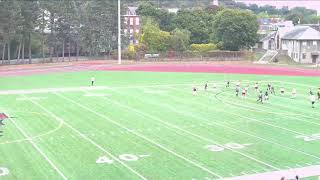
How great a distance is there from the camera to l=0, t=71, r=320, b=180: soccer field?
22375mm

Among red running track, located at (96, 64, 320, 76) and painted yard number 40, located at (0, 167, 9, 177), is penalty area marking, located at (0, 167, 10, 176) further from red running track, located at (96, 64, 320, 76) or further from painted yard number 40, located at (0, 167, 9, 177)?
red running track, located at (96, 64, 320, 76)

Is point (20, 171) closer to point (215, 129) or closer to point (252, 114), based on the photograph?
point (215, 129)

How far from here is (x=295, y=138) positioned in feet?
92.4

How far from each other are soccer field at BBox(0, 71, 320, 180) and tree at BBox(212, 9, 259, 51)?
3871cm

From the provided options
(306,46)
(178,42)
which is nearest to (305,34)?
(306,46)

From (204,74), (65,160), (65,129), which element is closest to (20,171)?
(65,160)

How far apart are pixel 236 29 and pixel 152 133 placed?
60153 mm

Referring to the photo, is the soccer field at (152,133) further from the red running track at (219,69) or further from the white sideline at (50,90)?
the red running track at (219,69)

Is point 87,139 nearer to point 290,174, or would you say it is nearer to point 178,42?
point 290,174

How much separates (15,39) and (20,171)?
59.0 m

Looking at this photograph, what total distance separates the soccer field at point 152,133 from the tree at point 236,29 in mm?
38705

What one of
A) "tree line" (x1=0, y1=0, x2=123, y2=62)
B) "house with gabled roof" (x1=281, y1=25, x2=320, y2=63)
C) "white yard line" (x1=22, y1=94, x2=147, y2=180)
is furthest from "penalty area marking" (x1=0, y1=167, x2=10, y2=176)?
"house with gabled roof" (x1=281, y1=25, x2=320, y2=63)

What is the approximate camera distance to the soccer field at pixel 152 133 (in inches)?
881

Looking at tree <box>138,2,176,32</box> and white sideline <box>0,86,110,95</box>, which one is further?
tree <box>138,2,176,32</box>
